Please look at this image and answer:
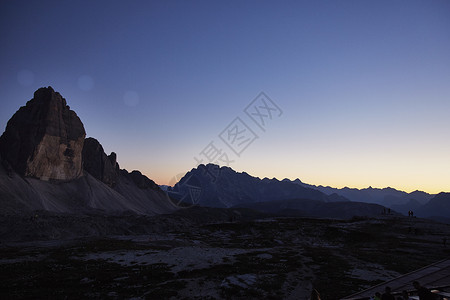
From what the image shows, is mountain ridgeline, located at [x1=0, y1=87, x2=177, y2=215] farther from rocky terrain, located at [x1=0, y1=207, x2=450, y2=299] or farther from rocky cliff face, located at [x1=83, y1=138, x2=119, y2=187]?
rocky terrain, located at [x1=0, y1=207, x2=450, y2=299]

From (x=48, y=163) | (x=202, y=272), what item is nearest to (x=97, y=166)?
(x=48, y=163)

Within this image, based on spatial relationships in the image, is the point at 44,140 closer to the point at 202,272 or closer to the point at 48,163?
the point at 48,163

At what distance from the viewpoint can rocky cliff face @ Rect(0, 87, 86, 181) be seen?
436 feet

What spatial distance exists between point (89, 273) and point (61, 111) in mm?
163436

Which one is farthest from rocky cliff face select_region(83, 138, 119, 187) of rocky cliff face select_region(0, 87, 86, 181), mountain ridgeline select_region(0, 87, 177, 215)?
rocky cliff face select_region(0, 87, 86, 181)

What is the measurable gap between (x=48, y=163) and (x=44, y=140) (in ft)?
43.3

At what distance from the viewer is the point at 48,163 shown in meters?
142

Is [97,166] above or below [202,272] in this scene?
above

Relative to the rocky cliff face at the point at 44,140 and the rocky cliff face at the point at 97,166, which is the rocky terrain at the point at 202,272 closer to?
the rocky cliff face at the point at 44,140

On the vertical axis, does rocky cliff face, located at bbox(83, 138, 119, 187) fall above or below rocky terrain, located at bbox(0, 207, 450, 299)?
above

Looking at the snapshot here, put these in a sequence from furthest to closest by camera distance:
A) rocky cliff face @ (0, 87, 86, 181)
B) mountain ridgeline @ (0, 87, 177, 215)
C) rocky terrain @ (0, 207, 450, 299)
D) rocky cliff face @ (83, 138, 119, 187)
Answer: rocky cliff face @ (83, 138, 119, 187)
rocky cliff face @ (0, 87, 86, 181)
mountain ridgeline @ (0, 87, 177, 215)
rocky terrain @ (0, 207, 450, 299)

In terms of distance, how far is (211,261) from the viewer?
1361 inches

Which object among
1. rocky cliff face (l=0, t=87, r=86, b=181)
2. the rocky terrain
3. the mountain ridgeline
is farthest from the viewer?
rocky cliff face (l=0, t=87, r=86, b=181)

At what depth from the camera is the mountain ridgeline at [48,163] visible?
118m
